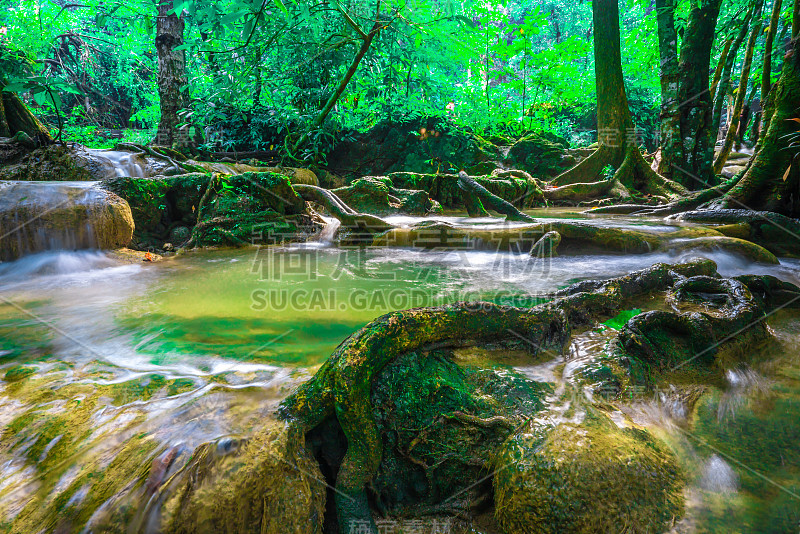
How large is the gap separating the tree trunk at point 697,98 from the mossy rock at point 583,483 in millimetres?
8930

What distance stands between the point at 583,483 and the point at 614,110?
33.8 feet

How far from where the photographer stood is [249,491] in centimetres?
125

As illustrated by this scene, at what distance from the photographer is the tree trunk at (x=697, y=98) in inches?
283

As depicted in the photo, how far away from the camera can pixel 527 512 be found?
49.8 inches

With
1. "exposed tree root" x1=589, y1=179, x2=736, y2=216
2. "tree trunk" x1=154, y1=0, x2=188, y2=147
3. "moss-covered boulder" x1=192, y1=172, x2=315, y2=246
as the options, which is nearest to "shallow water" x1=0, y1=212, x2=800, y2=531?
"moss-covered boulder" x1=192, y1=172, x2=315, y2=246

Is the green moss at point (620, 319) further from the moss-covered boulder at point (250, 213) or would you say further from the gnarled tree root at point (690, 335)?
the moss-covered boulder at point (250, 213)

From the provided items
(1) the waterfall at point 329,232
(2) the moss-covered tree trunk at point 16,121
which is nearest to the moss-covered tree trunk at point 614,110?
(1) the waterfall at point 329,232

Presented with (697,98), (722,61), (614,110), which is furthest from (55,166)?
(722,61)

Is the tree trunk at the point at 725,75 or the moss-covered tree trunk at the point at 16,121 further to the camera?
the moss-covered tree trunk at the point at 16,121

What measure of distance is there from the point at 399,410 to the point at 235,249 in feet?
17.1

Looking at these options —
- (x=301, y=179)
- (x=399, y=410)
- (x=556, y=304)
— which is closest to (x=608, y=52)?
(x=301, y=179)

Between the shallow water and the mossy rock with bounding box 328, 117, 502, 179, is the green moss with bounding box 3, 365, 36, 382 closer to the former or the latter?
the shallow water

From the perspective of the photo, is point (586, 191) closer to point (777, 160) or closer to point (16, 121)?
point (777, 160)

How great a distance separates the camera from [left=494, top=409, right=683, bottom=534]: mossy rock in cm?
125
